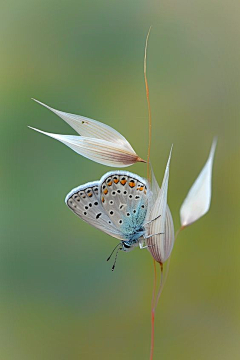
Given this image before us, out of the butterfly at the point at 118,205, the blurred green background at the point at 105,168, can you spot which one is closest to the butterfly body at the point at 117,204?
the butterfly at the point at 118,205

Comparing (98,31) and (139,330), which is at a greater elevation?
(98,31)

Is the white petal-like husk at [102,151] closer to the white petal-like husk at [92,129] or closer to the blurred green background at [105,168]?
the white petal-like husk at [92,129]

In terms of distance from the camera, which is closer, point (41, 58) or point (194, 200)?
point (194, 200)

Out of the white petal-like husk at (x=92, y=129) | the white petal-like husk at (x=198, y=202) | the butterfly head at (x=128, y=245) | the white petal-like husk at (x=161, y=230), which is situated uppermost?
the white petal-like husk at (x=92, y=129)

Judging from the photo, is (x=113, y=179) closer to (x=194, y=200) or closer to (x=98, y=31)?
(x=194, y=200)

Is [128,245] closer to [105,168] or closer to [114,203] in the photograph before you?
[114,203]

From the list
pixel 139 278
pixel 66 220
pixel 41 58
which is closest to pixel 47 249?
pixel 66 220

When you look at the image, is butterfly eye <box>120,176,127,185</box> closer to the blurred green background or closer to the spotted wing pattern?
the spotted wing pattern

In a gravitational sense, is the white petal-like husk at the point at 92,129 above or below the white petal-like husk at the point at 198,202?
above
